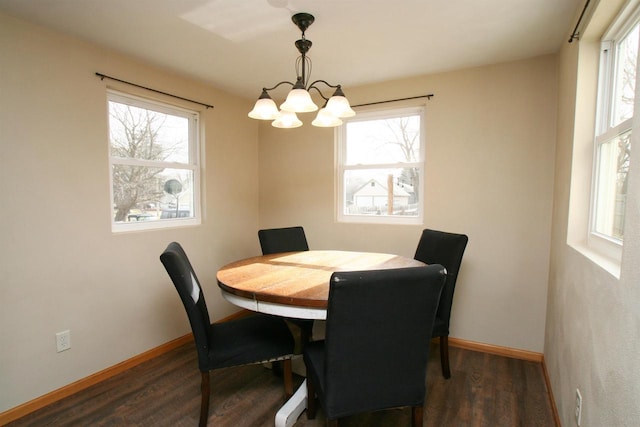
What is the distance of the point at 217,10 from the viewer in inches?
69.1

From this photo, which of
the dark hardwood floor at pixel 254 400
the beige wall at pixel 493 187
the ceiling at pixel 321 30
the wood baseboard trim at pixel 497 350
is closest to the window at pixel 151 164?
the ceiling at pixel 321 30

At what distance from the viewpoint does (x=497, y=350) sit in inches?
99.8

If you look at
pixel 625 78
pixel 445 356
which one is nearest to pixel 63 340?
pixel 445 356

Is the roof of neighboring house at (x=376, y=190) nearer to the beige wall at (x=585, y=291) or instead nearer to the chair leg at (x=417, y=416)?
the beige wall at (x=585, y=291)

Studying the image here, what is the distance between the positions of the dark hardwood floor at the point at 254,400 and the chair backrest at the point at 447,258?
45cm

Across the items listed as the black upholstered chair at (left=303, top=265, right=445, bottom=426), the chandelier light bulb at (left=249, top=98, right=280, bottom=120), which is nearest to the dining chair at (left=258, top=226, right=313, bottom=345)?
the chandelier light bulb at (left=249, top=98, right=280, bottom=120)

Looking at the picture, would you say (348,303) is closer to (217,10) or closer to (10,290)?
(217,10)

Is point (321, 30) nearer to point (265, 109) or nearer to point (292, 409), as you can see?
point (265, 109)

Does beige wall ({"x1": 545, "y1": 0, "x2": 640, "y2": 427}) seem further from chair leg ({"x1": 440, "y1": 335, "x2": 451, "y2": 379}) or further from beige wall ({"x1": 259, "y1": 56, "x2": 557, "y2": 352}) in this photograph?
chair leg ({"x1": 440, "y1": 335, "x2": 451, "y2": 379})

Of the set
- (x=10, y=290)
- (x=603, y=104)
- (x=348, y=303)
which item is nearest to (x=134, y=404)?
(x=10, y=290)

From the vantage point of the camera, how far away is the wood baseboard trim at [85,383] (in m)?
1.81

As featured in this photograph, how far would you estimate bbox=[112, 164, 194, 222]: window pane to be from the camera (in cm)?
242

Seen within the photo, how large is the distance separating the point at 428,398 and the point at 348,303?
52.3 inches

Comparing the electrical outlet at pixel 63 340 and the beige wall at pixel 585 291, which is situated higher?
the beige wall at pixel 585 291
